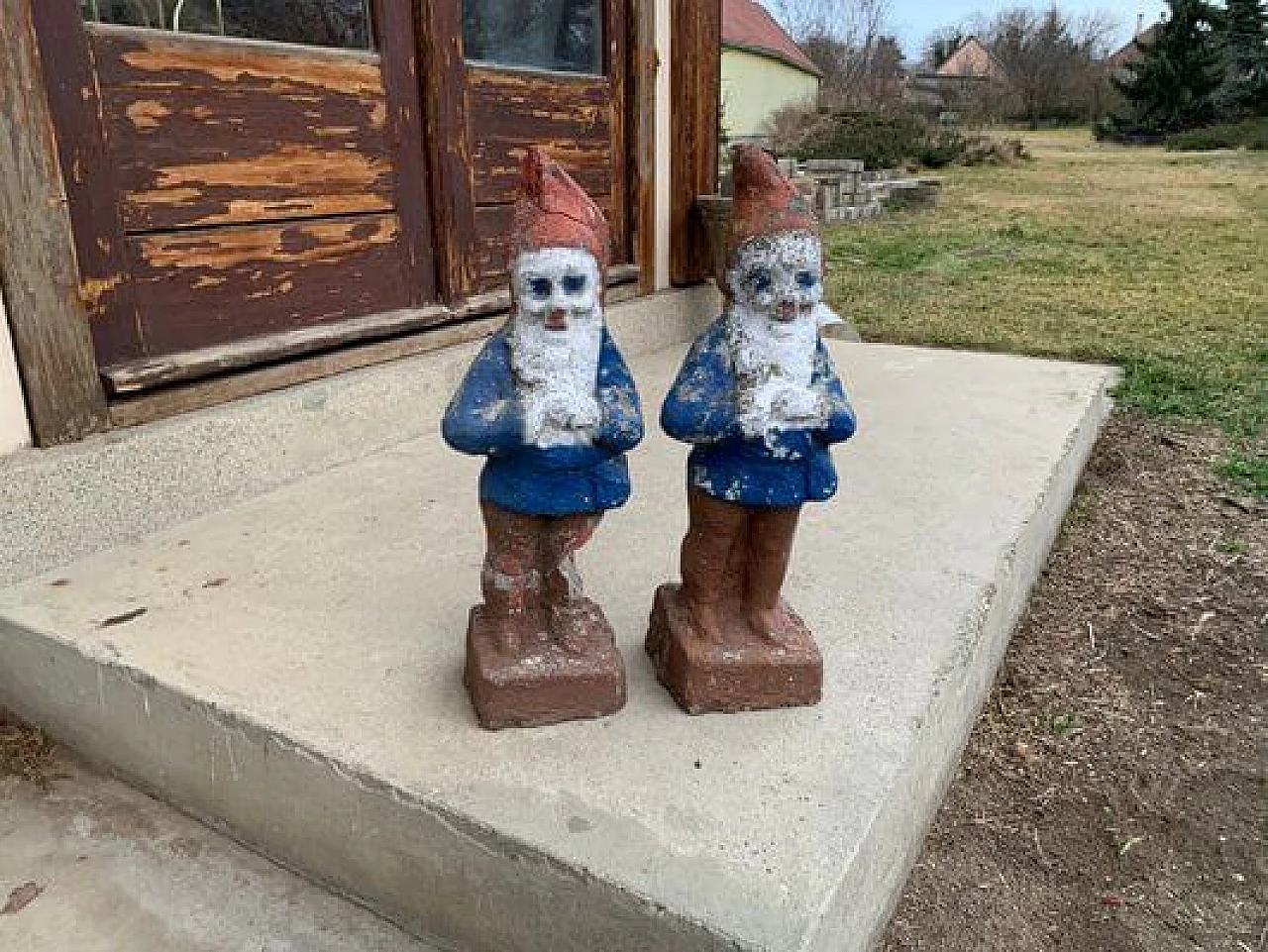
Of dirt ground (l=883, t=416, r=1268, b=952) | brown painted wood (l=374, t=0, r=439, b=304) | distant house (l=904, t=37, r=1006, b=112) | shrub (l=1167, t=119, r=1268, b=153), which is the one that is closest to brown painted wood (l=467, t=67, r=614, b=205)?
brown painted wood (l=374, t=0, r=439, b=304)

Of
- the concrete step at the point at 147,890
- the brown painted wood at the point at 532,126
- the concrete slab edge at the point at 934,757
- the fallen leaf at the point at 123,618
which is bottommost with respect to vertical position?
the concrete step at the point at 147,890

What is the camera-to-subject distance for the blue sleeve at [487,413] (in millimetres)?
1729

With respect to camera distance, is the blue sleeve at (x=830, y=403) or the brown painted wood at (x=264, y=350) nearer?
the blue sleeve at (x=830, y=403)

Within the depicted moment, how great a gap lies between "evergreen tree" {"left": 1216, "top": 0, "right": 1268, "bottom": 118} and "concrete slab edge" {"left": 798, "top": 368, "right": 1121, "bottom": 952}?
113 ft

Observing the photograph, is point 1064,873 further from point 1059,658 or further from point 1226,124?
point 1226,124

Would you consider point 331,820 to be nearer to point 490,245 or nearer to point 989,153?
point 490,245

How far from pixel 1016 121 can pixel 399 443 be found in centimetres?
4303

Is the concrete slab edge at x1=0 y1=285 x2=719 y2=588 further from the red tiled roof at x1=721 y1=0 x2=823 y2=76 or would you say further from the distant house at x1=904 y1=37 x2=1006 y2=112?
the distant house at x1=904 y1=37 x2=1006 y2=112

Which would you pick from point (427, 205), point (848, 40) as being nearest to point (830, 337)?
point (427, 205)

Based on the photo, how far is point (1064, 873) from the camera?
2.20 m

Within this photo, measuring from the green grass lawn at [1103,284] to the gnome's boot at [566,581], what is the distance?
3.44 metres

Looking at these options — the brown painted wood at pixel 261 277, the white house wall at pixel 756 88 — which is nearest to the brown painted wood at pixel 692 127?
the brown painted wood at pixel 261 277

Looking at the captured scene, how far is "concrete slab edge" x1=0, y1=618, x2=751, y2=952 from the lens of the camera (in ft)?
5.43

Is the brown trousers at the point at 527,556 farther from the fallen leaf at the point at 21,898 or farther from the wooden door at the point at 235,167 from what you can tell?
the wooden door at the point at 235,167
